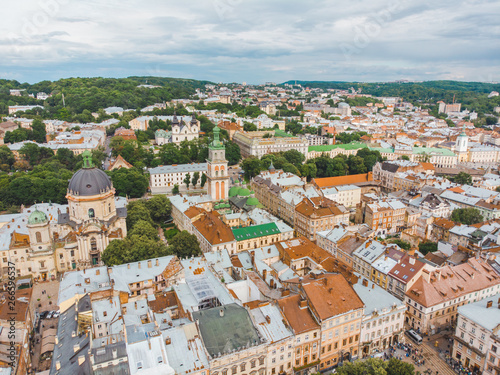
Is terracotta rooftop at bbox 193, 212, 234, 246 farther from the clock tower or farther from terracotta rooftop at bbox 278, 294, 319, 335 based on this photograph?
terracotta rooftop at bbox 278, 294, 319, 335

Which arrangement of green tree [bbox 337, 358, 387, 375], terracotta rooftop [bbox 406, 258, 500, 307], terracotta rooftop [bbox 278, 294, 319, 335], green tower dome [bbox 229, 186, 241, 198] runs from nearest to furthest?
green tree [bbox 337, 358, 387, 375]
terracotta rooftop [bbox 278, 294, 319, 335]
terracotta rooftop [bbox 406, 258, 500, 307]
green tower dome [bbox 229, 186, 241, 198]

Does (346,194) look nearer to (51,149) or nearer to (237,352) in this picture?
(237,352)

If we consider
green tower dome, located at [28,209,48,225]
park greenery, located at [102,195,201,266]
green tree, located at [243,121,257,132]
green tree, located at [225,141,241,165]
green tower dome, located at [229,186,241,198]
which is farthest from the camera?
green tree, located at [243,121,257,132]

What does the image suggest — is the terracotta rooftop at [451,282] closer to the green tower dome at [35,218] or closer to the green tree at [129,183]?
the green tower dome at [35,218]

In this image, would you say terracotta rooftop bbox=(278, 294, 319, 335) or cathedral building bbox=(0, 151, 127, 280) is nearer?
terracotta rooftop bbox=(278, 294, 319, 335)

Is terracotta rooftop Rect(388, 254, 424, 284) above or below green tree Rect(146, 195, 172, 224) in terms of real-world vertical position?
above

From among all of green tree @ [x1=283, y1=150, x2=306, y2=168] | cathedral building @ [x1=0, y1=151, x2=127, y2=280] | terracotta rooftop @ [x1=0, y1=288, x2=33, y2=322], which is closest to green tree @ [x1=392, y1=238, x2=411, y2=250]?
cathedral building @ [x1=0, y1=151, x2=127, y2=280]

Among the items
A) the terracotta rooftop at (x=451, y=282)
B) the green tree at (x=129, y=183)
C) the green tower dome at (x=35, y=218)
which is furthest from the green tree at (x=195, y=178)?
the terracotta rooftop at (x=451, y=282)

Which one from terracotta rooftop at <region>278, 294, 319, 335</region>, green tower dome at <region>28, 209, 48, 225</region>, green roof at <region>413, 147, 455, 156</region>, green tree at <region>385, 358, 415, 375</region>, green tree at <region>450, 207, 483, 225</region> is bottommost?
green tree at <region>450, 207, 483, 225</region>
